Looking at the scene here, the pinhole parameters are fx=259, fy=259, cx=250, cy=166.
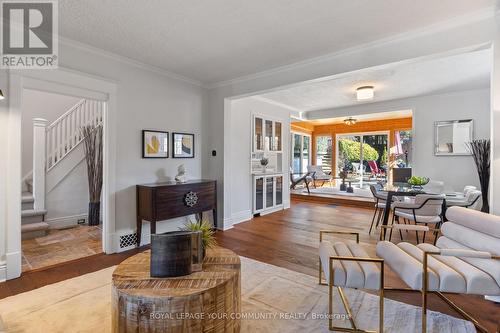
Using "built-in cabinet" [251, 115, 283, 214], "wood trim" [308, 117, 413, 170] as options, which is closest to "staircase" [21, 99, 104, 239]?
"built-in cabinet" [251, 115, 283, 214]

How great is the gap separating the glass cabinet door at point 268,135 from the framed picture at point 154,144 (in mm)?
2448

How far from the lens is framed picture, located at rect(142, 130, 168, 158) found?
148 inches

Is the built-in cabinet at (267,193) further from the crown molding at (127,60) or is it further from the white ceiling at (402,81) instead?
the crown molding at (127,60)

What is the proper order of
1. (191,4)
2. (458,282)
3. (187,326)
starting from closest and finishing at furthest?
(187,326)
(458,282)
(191,4)

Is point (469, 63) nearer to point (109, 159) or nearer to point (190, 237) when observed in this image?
point (190, 237)

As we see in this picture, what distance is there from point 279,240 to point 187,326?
2.62m

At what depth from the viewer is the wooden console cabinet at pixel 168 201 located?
341 cm

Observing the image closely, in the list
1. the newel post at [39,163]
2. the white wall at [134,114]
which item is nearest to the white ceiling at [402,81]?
the white wall at [134,114]

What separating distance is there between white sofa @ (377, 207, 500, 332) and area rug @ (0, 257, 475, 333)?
0.31m

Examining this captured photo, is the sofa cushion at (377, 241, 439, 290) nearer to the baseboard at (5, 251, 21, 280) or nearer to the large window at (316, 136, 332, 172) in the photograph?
the baseboard at (5, 251, 21, 280)

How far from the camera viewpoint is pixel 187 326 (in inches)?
55.9

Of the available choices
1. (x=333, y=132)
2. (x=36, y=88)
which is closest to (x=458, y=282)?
(x=36, y=88)

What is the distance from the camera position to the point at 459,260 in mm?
2010

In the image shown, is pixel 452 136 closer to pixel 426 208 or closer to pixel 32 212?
pixel 426 208
